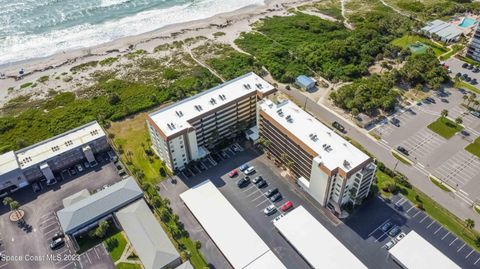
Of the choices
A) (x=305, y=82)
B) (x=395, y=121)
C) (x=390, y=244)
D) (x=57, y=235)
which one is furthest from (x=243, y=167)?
(x=395, y=121)

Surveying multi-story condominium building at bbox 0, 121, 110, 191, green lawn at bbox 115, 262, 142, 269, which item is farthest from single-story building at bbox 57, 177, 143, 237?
multi-story condominium building at bbox 0, 121, 110, 191

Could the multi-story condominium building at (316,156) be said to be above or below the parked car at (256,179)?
above

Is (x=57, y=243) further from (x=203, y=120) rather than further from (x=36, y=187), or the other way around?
(x=203, y=120)

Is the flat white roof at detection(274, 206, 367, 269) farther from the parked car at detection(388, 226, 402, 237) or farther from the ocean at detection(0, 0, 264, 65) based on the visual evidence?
the ocean at detection(0, 0, 264, 65)

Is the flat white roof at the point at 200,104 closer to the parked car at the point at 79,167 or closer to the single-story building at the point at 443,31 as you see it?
the parked car at the point at 79,167

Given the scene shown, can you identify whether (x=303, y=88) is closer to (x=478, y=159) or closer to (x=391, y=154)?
(x=391, y=154)

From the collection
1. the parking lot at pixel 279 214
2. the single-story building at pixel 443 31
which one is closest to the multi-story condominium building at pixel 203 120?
the parking lot at pixel 279 214
